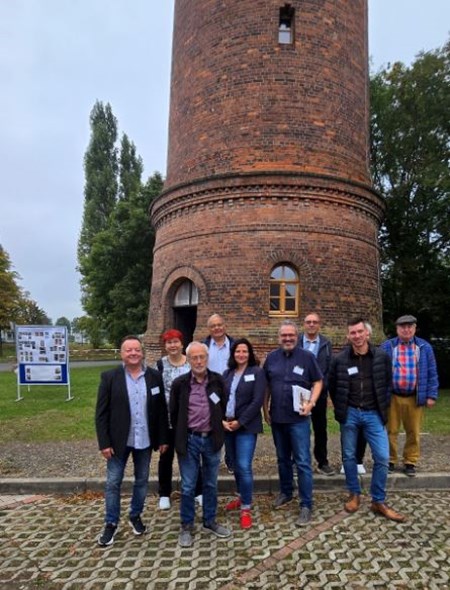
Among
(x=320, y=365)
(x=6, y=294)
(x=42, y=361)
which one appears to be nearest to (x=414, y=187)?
(x=320, y=365)

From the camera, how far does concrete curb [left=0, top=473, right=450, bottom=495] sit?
17.4 feet

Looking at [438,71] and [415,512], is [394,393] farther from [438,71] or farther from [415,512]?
[438,71]

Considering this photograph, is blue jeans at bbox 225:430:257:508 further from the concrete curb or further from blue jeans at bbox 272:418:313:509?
the concrete curb

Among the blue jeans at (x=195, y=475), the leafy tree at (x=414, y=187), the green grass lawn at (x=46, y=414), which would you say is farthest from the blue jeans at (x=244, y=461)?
the leafy tree at (x=414, y=187)

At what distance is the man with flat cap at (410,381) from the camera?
5.36 m

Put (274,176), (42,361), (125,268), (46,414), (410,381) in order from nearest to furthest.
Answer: (410,381) < (46,414) < (274,176) < (42,361) < (125,268)

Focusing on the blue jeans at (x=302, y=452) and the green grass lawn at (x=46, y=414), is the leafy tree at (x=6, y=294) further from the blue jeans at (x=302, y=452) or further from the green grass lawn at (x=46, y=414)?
the blue jeans at (x=302, y=452)

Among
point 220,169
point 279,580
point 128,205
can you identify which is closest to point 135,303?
point 128,205

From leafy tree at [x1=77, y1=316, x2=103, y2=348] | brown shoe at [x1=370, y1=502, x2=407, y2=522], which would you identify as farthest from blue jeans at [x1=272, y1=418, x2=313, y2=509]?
leafy tree at [x1=77, y1=316, x2=103, y2=348]

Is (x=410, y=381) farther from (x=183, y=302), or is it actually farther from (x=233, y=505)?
(x=183, y=302)

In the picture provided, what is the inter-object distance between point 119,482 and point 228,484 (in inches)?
63.8

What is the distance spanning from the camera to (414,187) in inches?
670

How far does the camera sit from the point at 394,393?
5.64 metres

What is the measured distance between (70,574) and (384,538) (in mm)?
2815
